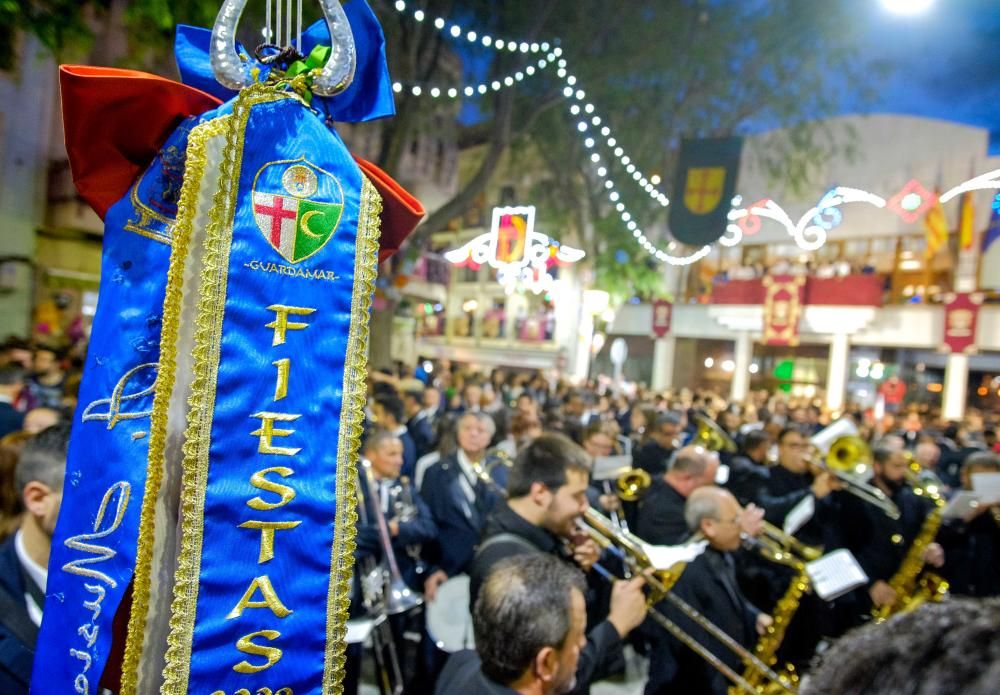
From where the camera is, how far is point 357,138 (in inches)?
555

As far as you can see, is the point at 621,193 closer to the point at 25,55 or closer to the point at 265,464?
the point at 25,55

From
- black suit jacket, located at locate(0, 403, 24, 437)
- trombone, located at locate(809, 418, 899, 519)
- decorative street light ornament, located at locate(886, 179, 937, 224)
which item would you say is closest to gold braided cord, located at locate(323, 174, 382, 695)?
black suit jacket, located at locate(0, 403, 24, 437)

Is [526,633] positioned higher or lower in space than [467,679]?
higher

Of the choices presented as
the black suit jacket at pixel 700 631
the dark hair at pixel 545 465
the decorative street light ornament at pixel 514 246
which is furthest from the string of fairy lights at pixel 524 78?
the black suit jacket at pixel 700 631

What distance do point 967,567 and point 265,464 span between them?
5.95 meters

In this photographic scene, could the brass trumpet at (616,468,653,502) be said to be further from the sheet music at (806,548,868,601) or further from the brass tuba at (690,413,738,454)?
the brass tuba at (690,413,738,454)

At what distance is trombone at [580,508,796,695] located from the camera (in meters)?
3.13

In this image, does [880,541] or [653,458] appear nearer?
[880,541]

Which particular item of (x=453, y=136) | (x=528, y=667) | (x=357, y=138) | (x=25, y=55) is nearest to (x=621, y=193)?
(x=453, y=136)

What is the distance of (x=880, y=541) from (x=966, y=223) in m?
16.7

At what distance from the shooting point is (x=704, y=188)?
37.9 ft

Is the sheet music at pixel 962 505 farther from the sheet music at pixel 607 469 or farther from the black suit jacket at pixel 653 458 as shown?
the black suit jacket at pixel 653 458

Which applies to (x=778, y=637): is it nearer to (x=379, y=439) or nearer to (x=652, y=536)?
(x=652, y=536)

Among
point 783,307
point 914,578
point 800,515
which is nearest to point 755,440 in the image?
point 800,515
